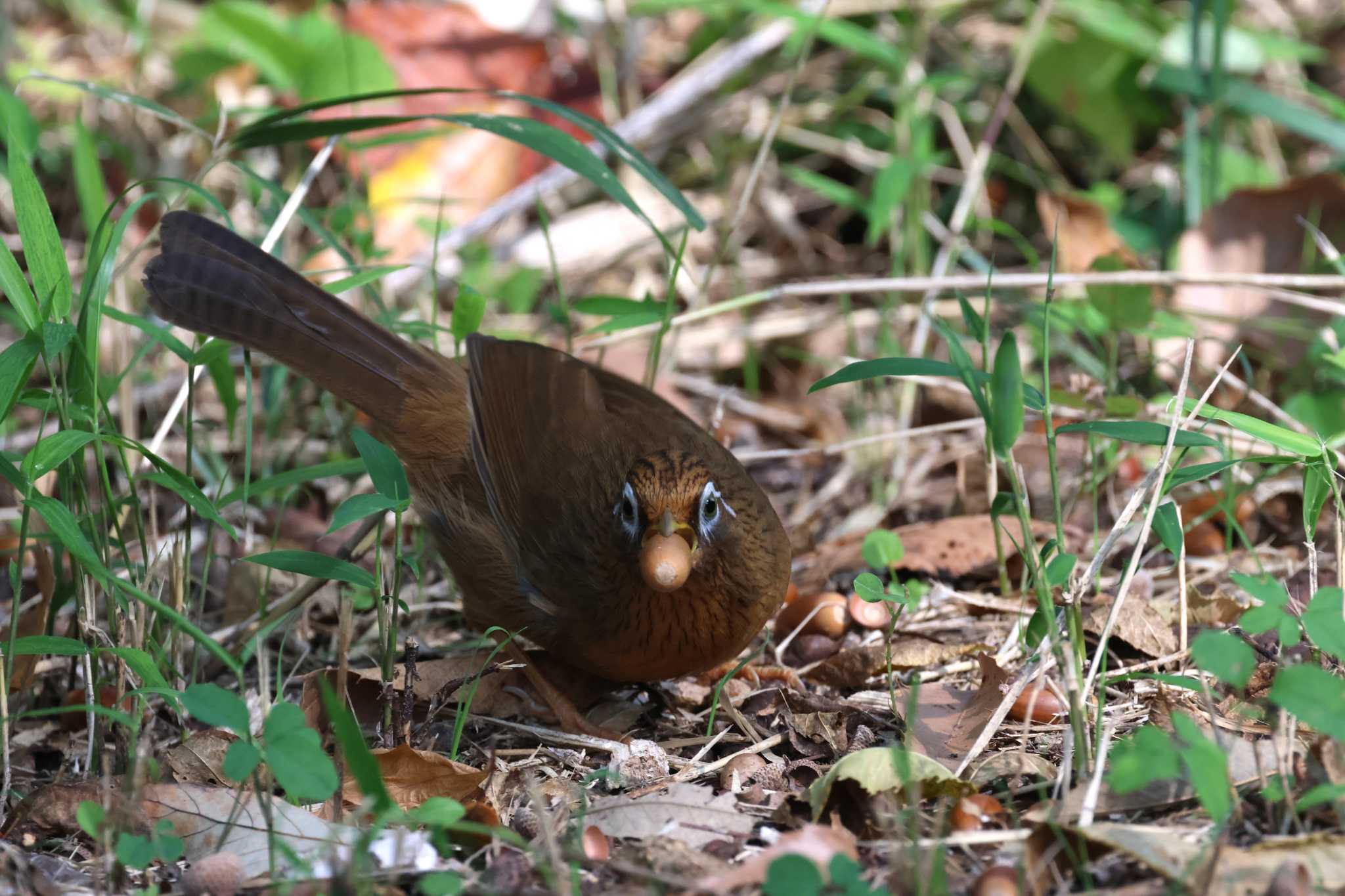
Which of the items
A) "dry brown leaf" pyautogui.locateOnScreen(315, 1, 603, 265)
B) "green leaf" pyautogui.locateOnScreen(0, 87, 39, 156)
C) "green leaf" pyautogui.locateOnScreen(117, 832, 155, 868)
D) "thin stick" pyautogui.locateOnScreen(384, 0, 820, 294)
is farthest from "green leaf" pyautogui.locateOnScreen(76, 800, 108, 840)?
"thin stick" pyautogui.locateOnScreen(384, 0, 820, 294)

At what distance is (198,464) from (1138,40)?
4266 millimetres

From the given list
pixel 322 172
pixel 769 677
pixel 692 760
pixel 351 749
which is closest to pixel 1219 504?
pixel 769 677

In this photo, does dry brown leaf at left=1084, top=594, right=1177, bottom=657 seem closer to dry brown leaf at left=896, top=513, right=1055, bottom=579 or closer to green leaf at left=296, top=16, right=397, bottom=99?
dry brown leaf at left=896, top=513, right=1055, bottom=579

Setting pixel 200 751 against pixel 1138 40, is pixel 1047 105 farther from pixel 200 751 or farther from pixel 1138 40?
pixel 200 751

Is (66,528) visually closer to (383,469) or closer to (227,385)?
(383,469)

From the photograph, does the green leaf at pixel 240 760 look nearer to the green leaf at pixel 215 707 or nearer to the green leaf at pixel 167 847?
the green leaf at pixel 215 707

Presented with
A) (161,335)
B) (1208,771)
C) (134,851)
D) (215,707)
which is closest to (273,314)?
(161,335)

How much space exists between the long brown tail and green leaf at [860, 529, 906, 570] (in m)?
1.36

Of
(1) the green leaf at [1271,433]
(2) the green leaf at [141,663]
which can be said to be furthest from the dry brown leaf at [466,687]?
(1) the green leaf at [1271,433]

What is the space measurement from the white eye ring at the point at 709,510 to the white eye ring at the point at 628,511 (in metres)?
0.14

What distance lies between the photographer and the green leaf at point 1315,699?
2023 millimetres

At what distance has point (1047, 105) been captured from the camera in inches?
251

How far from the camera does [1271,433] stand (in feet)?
8.82

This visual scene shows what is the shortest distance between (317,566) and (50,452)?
56 centimetres
